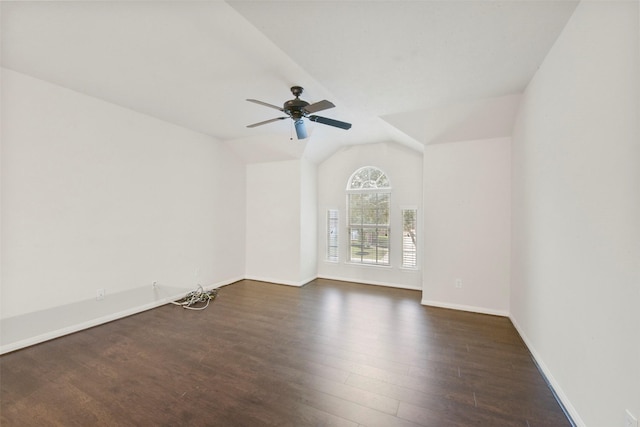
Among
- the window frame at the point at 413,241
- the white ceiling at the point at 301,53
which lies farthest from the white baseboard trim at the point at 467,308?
the white ceiling at the point at 301,53

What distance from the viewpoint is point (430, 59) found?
2121 mm

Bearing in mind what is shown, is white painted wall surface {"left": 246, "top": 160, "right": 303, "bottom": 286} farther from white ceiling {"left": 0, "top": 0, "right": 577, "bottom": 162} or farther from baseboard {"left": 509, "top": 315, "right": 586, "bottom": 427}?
baseboard {"left": 509, "top": 315, "right": 586, "bottom": 427}

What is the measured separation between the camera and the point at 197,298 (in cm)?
393

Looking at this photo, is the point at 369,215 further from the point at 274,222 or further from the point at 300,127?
the point at 300,127

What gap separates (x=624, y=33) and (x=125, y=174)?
4641mm

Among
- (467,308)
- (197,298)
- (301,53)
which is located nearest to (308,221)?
(197,298)

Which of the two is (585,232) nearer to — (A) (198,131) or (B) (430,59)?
(B) (430,59)

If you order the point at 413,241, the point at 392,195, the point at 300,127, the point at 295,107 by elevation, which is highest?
the point at 295,107

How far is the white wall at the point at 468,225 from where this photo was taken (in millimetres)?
3355

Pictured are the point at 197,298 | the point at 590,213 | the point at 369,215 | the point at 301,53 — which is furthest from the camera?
the point at 369,215

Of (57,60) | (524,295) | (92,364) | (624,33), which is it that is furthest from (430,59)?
(92,364)

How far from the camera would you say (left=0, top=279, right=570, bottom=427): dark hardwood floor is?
1.68 m

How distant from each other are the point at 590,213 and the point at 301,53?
2322mm

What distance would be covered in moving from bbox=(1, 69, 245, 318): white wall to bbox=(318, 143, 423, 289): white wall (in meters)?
2.23
